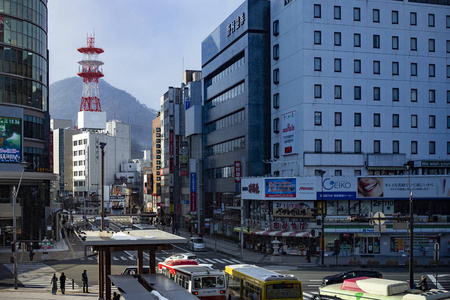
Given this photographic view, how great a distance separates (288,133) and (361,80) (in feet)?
35.9

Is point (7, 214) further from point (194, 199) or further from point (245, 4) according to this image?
point (245, 4)

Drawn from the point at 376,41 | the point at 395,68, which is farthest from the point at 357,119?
the point at 376,41

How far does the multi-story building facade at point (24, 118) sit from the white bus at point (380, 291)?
56798 millimetres

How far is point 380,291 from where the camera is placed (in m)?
27.2

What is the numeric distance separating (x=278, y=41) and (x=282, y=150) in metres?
14.5

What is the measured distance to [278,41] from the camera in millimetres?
74312

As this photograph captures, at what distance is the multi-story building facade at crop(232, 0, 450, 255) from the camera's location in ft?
210

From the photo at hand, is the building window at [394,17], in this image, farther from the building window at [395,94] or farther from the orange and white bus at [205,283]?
the orange and white bus at [205,283]

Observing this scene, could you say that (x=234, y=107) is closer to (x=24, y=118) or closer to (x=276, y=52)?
(x=276, y=52)

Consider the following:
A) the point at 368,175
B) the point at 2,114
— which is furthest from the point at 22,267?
the point at 368,175

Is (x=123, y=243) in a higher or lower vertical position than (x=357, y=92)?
lower

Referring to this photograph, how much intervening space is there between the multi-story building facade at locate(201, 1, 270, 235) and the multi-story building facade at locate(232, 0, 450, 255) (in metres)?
3.52

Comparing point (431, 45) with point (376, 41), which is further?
point (431, 45)

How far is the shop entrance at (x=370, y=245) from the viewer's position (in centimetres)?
6388
